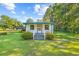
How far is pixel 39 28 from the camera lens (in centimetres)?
230

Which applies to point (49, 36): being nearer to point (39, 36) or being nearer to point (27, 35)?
point (39, 36)

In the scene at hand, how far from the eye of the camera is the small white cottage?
2283mm

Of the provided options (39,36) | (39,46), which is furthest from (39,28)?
(39,46)

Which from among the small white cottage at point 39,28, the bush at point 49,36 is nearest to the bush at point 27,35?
the small white cottage at point 39,28

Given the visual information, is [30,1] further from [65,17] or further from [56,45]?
[56,45]

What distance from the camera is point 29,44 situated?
7.55 feet

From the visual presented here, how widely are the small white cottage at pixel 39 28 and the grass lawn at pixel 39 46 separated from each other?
0.23 feet

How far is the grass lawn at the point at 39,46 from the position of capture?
2266 mm

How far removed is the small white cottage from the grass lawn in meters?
0.07

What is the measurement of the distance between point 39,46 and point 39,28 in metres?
0.21

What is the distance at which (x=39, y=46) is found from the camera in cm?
230

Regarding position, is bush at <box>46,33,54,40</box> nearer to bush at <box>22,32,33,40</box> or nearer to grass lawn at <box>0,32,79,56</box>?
grass lawn at <box>0,32,79,56</box>

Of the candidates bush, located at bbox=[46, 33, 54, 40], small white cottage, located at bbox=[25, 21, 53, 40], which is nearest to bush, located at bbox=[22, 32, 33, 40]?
small white cottage, located at bbox=[25, 21, 53, 40]

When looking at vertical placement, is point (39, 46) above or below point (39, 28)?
below
